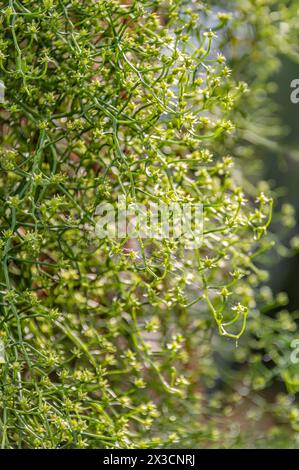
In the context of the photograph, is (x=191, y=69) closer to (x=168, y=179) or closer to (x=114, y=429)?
(x=168, y=179)

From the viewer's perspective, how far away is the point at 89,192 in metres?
0.72

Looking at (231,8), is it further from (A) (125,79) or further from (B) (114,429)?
(B) (114,429)

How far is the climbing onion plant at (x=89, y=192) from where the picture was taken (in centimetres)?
57

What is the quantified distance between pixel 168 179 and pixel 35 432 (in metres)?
0.25

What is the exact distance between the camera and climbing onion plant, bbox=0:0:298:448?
57 centimetres

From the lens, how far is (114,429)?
65cm

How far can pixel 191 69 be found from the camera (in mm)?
586

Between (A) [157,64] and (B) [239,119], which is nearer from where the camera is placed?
(A) [157,64]
